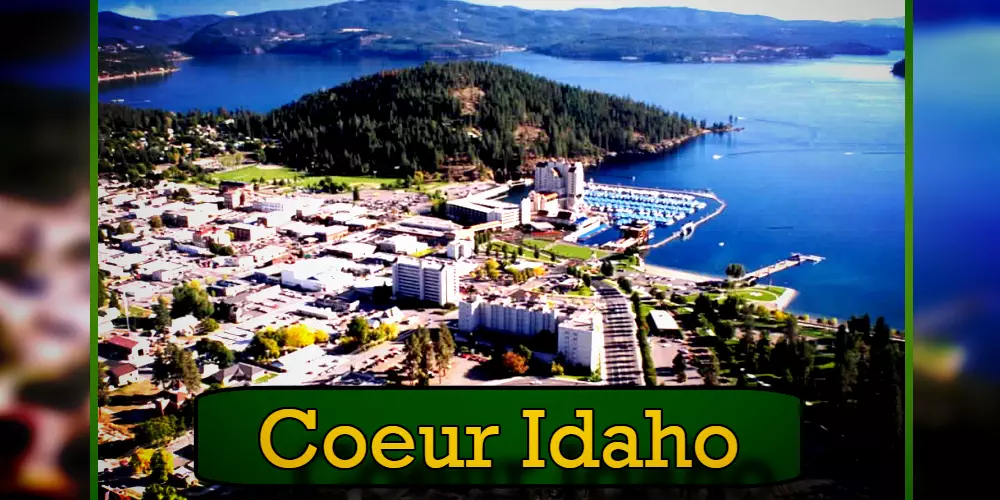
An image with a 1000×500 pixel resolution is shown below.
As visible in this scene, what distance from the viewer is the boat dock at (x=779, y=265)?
4828 mm

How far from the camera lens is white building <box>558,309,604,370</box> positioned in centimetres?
461

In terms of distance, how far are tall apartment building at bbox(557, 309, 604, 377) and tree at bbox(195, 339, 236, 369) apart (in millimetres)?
1855

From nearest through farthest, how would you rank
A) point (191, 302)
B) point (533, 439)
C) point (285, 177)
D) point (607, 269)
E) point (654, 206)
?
point (533, 439)
point (191, 302)
point (607, 269)
point (654, 206)
point (285, 177)

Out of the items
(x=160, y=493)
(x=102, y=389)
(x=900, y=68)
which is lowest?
(x=160, y=493)

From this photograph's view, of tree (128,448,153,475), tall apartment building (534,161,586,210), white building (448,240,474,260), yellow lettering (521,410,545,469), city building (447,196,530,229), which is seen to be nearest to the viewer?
yellow lettering (521,410,545,469)

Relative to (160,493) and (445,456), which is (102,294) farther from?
(445,456)

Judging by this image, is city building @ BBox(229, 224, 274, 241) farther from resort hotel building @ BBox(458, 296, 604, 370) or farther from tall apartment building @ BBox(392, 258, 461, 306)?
resort hotel building @ BBox(458, 296, 604, 370)

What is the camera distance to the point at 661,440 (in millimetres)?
4387

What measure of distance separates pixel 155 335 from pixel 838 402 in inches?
153

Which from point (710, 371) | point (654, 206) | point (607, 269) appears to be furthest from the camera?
point (654, 206)
